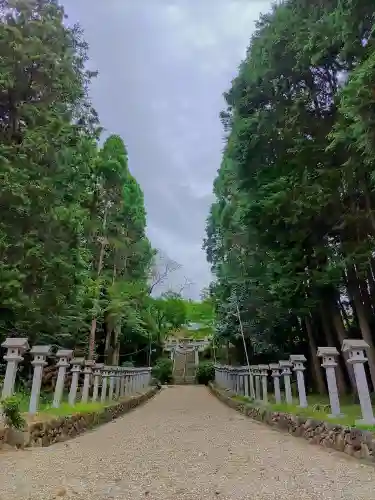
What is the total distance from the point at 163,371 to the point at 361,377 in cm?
2000

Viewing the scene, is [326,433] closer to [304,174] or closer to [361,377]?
[361,377]

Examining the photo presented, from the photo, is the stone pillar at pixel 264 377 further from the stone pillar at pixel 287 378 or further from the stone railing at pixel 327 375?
the stone pillar at pixel 287 378

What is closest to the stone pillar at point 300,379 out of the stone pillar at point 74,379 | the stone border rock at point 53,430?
the stone border rock at point 53,430

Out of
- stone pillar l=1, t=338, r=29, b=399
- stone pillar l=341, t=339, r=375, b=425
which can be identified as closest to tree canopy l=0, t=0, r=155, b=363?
stone pillar l=1, t=338, r=29, b=399

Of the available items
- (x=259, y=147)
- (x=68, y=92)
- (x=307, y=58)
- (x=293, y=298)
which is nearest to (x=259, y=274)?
(x=293, y=298)

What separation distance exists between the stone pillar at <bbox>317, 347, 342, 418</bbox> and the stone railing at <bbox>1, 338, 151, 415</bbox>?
11.7 ft

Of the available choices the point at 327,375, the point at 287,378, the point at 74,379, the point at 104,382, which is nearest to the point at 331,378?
the point at 327,375

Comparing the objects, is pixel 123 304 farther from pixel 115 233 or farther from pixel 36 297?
pixel 36 297

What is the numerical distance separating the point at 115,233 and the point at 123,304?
2.93m

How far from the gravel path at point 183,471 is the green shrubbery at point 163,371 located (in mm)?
18022

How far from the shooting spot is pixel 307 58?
7469 mm

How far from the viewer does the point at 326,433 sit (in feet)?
15.4

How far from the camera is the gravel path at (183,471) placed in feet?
9.16

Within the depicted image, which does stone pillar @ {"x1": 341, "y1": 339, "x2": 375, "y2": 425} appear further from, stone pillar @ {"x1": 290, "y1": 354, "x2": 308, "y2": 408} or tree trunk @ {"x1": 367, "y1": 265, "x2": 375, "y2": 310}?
tree trunk @ {"x1": 367, "y1": 265, "x2": 375, "y2": 310}
